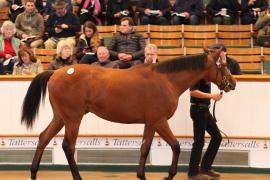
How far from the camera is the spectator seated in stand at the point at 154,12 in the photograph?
15938 mm

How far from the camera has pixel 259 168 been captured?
1128cm

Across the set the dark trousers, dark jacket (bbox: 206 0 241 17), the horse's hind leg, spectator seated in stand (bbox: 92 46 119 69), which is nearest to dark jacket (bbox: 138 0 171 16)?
dark jacket (bbox: 206 0 241 17)

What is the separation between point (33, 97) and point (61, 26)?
4.26 metres

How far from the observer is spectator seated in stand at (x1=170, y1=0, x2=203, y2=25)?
15.8 metres

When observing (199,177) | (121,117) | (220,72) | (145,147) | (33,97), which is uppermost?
(220,72)

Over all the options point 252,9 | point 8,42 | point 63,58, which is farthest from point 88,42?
point 252,9

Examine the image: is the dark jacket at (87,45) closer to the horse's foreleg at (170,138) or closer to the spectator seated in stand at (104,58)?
the spectator seated in stand at (104,58)

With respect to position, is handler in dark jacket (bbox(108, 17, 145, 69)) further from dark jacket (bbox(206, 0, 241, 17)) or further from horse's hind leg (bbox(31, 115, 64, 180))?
dark jacket (bbox(206, 0, 241, 17))

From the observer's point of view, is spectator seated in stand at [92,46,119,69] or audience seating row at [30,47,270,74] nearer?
spectator seated in stand at [92,46,119,69]

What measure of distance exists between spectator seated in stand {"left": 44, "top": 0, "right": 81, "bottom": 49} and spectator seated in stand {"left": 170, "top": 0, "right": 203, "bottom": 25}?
2129 mm

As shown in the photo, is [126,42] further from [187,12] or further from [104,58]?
[187,12]

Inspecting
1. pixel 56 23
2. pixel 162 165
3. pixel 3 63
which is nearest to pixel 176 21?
pixel 56 23

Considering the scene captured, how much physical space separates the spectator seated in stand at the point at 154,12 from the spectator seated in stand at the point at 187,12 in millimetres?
163

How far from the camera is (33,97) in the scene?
10.8 meters
